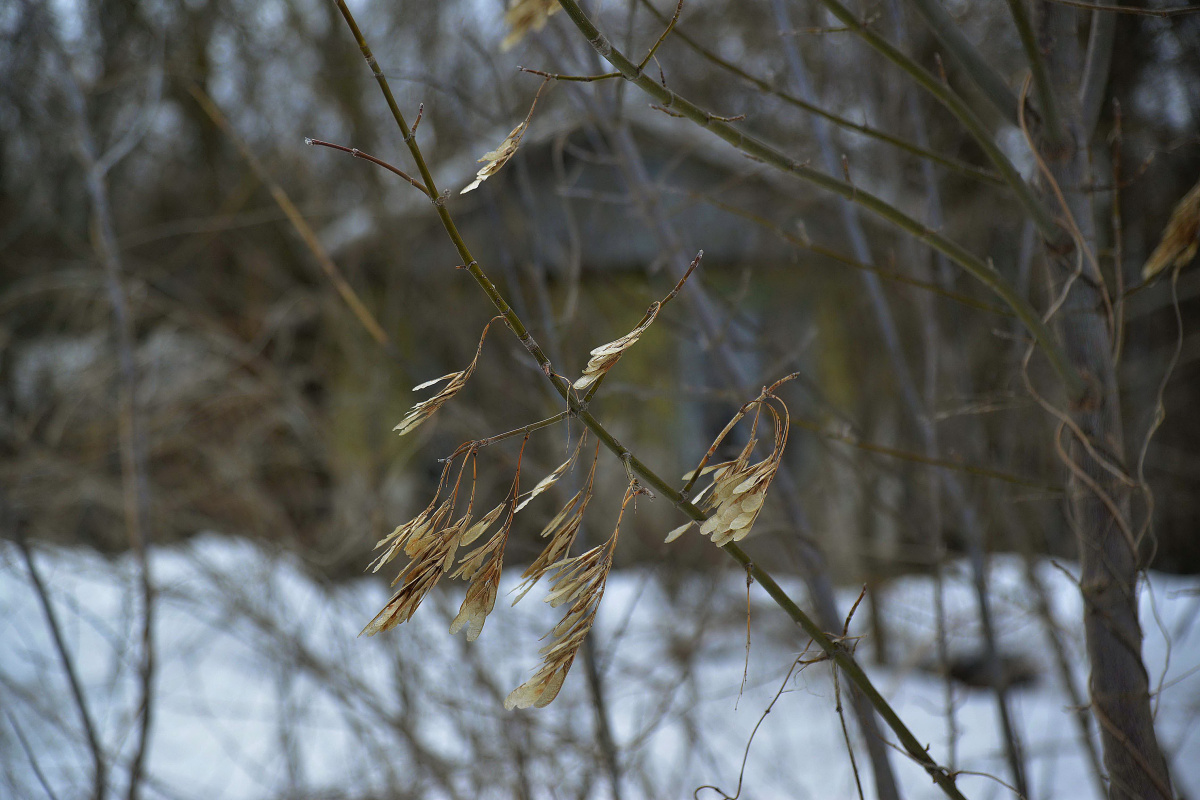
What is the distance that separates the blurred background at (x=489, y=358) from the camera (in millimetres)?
1575

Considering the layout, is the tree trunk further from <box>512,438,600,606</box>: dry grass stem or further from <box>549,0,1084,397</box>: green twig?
<box>512,438,600,606</box>: dry grass stem

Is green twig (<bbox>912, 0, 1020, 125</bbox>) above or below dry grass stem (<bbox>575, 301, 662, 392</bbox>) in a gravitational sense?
above

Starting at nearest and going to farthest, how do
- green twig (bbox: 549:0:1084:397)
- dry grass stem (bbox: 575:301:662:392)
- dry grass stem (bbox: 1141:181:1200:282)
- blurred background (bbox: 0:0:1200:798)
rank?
dry grass stem (bbox: 575:301:662:392) → green twig (bbox: 549:0:1084:397) → dry grass stem (bbox: 1141:181:1200:282) → blurred background (bbox: 0:0:1200:798)

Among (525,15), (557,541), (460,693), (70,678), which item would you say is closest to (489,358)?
(460,693)

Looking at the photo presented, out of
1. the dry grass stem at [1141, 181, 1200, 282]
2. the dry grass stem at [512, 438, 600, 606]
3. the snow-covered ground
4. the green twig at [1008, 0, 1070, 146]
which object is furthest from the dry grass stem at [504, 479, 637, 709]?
the snow-covered ground

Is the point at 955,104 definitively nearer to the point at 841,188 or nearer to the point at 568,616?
the point at 841,188

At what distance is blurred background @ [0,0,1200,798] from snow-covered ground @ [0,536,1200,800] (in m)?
0.04

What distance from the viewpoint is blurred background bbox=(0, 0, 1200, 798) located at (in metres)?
1.58

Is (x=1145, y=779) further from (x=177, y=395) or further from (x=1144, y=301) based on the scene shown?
(x=1144, y=301)

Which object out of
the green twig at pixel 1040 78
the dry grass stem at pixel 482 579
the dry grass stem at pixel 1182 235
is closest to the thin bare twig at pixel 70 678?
the dry grass stem at pixel 482 579

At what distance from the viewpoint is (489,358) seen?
3.21 m

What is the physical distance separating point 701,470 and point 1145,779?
714mm

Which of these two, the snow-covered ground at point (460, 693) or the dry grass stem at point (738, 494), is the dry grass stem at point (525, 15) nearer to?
the dry grass stem at point (738, 494)

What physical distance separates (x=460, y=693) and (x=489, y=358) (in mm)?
1370
